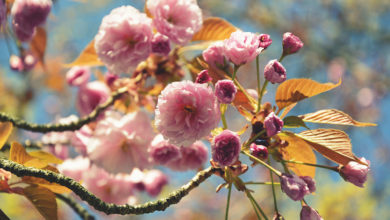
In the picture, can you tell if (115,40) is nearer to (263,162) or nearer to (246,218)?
(263,162)

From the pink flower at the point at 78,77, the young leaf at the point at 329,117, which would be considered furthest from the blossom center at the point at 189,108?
the pink flower at the point at 78,77

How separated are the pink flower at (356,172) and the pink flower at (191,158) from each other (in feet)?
1.61

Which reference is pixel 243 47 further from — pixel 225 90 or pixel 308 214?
pixel 308 214

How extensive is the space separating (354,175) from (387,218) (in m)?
4.20

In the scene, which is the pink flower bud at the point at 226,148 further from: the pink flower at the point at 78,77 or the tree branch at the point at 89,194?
the pink flower at the point at 78,77

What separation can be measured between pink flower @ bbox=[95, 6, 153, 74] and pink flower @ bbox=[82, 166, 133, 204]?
0.50 meters

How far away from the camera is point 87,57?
51.0 inches

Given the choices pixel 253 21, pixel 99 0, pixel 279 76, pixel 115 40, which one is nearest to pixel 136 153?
pixel 115 40

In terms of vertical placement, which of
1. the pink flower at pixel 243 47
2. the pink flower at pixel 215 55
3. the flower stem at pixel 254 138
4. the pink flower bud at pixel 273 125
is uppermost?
the pink flower at pixel 215 55

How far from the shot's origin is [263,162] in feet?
2.72

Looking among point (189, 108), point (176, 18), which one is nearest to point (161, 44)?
point (176, 18)

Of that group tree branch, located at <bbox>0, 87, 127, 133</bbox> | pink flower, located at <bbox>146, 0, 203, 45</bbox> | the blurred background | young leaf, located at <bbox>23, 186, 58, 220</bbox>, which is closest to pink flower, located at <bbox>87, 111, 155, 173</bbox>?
tree branch, located at <bbox>0, 87, 127, 133</bbox>

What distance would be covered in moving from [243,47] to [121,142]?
1.92 feet

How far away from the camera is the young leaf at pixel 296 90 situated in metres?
0.85
